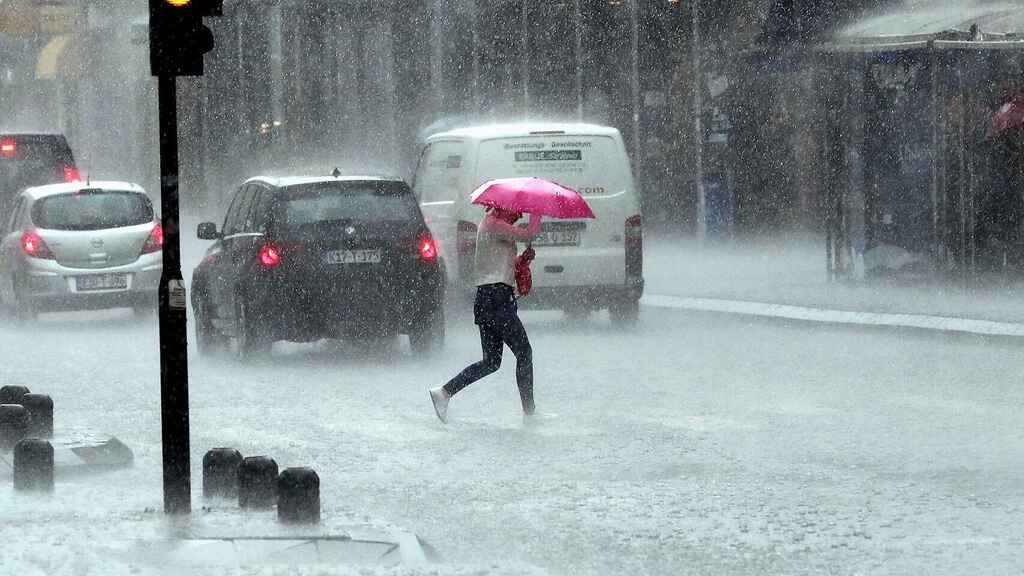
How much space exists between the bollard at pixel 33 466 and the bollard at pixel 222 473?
82cm

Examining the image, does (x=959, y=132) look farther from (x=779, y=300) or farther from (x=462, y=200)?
(x=462, y=200)

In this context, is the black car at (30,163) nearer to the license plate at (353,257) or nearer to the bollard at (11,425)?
the license plate at (353,257)

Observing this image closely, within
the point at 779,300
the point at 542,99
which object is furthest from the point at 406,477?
the point at 542,99

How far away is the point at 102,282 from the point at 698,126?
1141 cm

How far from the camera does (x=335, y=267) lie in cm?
1652

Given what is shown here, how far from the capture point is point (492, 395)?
46.3 feet

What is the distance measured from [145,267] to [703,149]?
10872mm

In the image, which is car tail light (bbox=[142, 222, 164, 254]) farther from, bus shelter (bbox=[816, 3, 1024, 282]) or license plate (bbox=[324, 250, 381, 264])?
bus shelter (bbox=[816, 3, 1024, 282])

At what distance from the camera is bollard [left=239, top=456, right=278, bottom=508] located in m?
8.52

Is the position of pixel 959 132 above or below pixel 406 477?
above

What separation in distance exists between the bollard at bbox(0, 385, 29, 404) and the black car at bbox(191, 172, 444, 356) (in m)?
4.89

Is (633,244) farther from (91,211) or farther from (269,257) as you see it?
(91,211)

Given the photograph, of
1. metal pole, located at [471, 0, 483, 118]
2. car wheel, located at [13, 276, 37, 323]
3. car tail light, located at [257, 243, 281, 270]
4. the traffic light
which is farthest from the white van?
metal pole, located at [471, 0, 483, 118]

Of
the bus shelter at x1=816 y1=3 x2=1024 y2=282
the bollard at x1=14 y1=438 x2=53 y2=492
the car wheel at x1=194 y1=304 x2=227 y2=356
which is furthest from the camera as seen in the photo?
the bus shelter at x1=816 y1=3 x2=1024 y2=282
